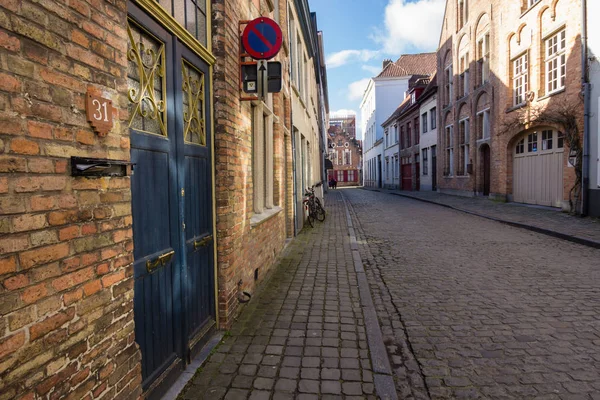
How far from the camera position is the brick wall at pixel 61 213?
144 cm

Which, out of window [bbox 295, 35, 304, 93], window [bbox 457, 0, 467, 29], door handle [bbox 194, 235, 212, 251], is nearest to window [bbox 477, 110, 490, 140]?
window [bbox 457, 0, 467, 29]

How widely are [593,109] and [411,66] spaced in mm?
35667

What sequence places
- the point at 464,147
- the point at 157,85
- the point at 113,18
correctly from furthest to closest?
the point at 464,147 < the point at 157,85 < the point at 113,18

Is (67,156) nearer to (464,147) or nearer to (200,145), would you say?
(200,145)

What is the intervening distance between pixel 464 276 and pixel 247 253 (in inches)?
135

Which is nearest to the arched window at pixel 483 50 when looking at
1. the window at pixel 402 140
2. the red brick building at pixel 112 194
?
the window at pixel 402 140

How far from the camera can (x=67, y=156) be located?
170 centimetres

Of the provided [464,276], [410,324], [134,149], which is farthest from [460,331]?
[134,149]

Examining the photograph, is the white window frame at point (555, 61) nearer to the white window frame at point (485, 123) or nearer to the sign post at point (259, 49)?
the white window frame at point (485, 123)

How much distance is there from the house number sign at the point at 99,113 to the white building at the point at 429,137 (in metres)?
27.3

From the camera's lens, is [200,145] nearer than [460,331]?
Yes

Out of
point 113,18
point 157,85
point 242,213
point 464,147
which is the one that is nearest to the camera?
point 113,18

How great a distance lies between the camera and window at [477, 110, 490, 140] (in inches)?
754

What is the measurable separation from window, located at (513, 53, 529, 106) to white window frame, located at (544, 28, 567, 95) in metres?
1.17
